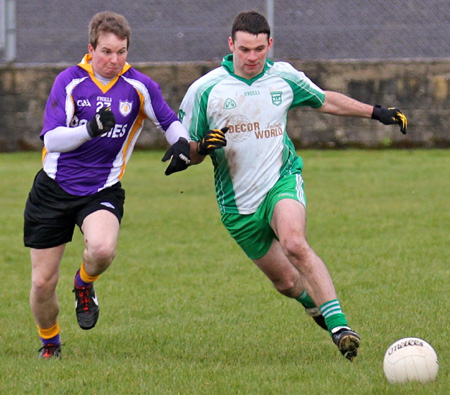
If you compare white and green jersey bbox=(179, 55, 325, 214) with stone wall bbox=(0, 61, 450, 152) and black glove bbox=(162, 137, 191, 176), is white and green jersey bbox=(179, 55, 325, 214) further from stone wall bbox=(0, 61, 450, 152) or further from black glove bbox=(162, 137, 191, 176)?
stone wall bbox=(0, 61, 450, 152)

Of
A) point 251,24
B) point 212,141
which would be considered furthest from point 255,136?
point 251,24

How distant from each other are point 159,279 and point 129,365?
126 inches

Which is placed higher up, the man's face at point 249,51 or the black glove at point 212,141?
the man's face at point 249,51

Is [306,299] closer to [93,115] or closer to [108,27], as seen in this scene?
[93,115]

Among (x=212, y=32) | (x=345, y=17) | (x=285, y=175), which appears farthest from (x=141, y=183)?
(x=285, y=175)

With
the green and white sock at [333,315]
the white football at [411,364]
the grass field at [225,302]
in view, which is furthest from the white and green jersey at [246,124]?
the white football at [411,364]

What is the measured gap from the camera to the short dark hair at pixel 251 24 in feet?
19.5

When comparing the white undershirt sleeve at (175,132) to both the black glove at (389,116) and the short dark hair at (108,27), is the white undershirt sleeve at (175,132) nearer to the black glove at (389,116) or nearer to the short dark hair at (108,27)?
the short dark hair at (108,27)

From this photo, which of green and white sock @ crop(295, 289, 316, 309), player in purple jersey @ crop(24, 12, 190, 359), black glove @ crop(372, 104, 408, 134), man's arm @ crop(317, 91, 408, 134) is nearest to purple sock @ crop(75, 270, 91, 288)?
player in purple jersey @ crop(24, 12, 190, 359)

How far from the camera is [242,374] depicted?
5176 mm

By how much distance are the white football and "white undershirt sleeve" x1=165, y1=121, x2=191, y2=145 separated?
6.43ft

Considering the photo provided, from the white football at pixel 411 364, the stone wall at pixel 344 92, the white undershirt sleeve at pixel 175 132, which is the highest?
the white undershirt sleeve at pixel 175 132

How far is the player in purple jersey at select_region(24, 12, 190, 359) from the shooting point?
229 inches

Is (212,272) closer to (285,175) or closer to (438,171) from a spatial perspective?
(285,175)
